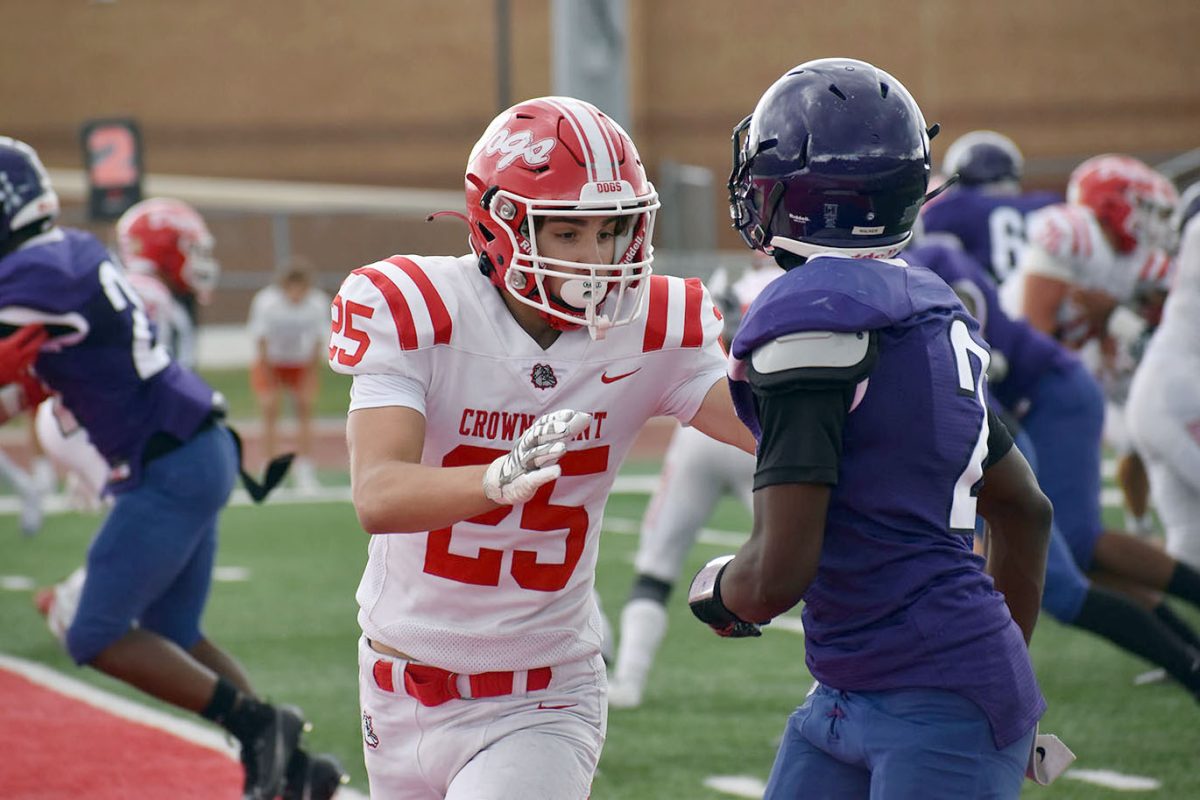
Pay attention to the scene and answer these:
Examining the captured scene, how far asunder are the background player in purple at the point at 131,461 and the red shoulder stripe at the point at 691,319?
2.15 m

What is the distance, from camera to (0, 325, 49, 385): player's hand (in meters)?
4.38

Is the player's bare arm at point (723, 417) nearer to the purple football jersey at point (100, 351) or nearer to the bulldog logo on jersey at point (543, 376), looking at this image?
the bulldog logo on jersey at point (543, 376)

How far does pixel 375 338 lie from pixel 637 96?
2571cm

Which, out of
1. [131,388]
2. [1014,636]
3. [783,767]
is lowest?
[131,388]

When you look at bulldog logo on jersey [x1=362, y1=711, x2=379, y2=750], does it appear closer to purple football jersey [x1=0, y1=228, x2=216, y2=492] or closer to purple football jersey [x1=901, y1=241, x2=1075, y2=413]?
purple football jersey [x1=0, y1=228, x2=216, y2=492]

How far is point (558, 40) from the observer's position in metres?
7.02

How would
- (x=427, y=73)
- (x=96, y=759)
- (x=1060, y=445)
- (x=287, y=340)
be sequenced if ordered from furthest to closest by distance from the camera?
(x=427, y=73)
(x=287, y=340)
(x=1060, y=445)
(x=96, y=759)

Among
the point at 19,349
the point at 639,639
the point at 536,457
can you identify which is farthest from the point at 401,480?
the point at 639,639

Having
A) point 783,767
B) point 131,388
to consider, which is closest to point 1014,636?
point 783,767

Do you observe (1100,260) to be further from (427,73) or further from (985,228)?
(427,73)

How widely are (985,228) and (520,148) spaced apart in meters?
5.23

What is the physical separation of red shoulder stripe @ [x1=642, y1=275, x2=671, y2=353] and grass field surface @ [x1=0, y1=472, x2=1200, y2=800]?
2.21m

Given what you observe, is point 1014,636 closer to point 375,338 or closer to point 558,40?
point 375,338

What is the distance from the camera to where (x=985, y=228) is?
771 cm
